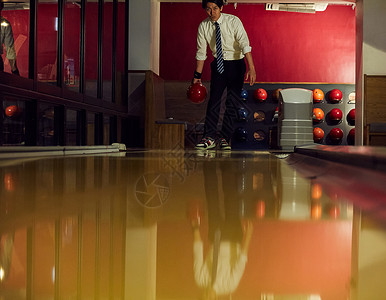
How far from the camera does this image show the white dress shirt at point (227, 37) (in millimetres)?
4230

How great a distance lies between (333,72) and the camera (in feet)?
27.1

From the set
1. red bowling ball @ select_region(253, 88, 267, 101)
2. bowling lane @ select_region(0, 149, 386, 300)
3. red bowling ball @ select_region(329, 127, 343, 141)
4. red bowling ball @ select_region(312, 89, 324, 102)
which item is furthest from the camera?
red bowling ball @ select_region(329, 127, 343, 141)

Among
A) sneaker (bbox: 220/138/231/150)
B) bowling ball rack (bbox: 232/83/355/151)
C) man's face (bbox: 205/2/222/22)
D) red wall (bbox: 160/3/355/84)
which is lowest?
sneaker (bbox: 220/138/231/150)

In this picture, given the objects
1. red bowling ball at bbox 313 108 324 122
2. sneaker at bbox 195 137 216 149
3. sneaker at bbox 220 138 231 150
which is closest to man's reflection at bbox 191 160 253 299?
sneaker at bbox 195 137 216 149

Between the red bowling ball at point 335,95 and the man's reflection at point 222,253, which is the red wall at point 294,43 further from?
the man's reflection at point 222,253

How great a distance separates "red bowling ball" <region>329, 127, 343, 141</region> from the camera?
24.6 ft

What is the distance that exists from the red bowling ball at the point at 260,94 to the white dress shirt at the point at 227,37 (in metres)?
2.94

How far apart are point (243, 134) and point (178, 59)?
2.09 meters

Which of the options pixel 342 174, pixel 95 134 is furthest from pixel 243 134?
pixel 342 174

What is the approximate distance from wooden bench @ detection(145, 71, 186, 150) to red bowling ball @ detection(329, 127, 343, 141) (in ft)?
10.1

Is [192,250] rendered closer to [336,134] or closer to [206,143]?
[206,143]

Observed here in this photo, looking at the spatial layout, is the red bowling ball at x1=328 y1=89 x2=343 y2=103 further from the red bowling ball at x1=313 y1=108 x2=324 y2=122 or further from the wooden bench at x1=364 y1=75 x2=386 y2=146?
the wooden bench at x1=364 y1=75 x2=386 y2=146

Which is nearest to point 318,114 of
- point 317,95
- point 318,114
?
point 318,114

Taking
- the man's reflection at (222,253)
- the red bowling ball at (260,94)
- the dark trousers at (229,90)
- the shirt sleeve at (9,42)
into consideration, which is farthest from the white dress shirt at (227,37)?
the man's reflection at (222,253)
